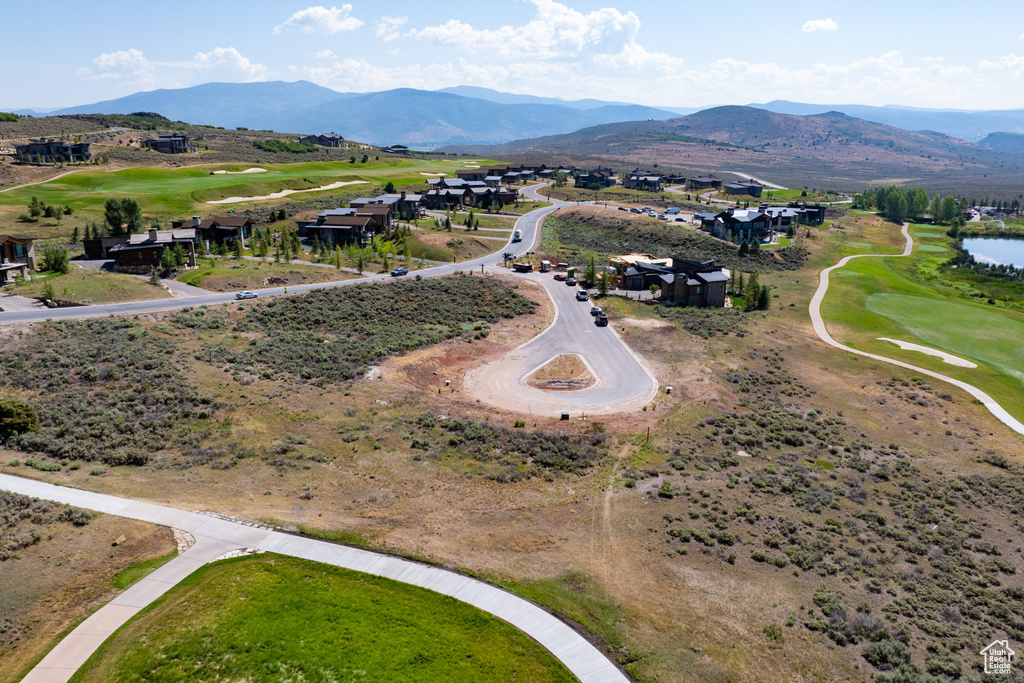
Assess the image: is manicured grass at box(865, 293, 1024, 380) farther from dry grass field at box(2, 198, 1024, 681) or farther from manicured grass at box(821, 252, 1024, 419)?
dry grass field at box(2, 198, 1024, 681)

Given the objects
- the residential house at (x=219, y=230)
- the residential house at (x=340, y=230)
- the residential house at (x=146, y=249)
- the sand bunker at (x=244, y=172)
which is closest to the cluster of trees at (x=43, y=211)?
the residential house at (x=219, y=230)

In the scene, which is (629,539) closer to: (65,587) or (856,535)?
(856,535)

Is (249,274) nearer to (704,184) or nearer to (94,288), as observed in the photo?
(94,288)

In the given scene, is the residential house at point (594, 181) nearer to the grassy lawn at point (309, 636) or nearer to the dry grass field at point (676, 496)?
the dry grass field at point (676, 496)

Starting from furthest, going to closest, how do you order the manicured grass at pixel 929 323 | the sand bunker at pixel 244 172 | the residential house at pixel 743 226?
the sand bunker at pixel 244 172, the residential house at pixel 743 226, the manicured grass at pixel 929 323

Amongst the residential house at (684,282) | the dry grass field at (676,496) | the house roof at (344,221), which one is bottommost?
the dry grass field at (676,496)

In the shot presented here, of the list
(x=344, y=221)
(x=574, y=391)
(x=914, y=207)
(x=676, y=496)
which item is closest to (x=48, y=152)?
(x=344, y=221)

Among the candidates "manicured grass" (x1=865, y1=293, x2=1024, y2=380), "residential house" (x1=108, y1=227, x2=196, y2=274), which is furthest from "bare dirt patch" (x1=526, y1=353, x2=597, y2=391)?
"residential house" (x1=108, y1=227, x2=196, y2=274)
